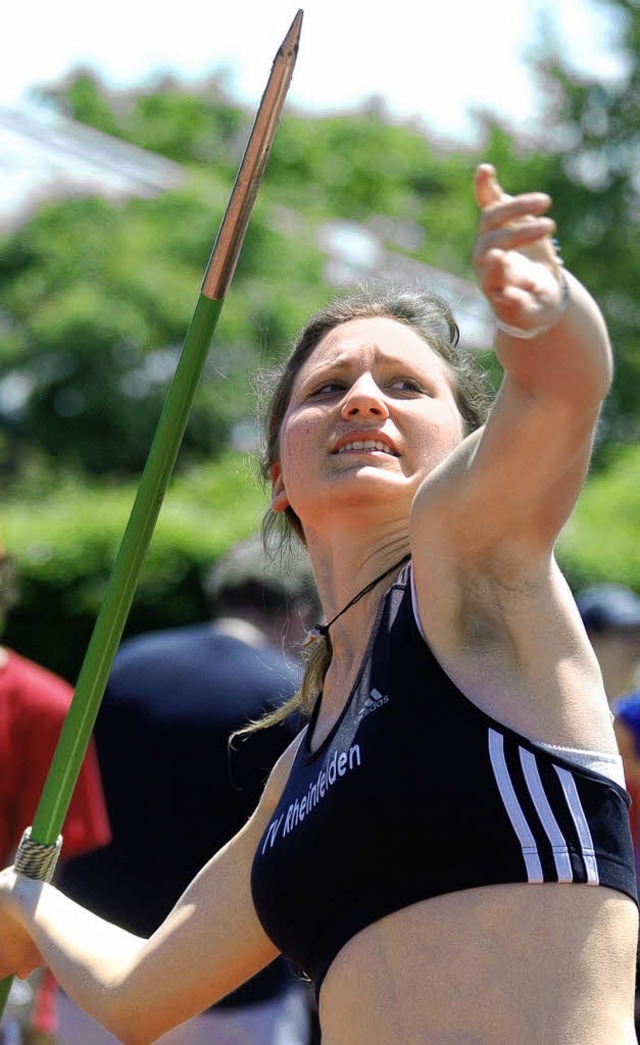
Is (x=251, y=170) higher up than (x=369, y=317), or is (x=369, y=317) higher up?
(x=251, y=170)

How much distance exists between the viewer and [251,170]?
1872 millimetres

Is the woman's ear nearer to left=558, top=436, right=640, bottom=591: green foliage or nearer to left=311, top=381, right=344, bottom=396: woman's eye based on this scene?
left=311, top=381, right=344, bottom=396: woman's eye

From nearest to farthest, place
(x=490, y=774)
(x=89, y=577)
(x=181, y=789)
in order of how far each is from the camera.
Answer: (x=490, y=774)
(x=181, y=789)
(x=89, y=577)

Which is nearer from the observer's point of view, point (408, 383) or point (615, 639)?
point (408, 383)

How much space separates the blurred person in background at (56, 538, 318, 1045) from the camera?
405 cm

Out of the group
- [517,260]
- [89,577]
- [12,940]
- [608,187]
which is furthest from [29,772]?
[608,187]

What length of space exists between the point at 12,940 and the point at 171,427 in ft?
2.56

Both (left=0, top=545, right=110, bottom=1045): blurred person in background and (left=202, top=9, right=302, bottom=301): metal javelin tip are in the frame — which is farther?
(left=0, top=545, right=110, bottom=1045): blurred person in background

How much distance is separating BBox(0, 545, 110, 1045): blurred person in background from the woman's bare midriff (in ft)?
8.21

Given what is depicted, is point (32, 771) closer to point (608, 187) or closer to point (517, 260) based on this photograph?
point (517, 260)

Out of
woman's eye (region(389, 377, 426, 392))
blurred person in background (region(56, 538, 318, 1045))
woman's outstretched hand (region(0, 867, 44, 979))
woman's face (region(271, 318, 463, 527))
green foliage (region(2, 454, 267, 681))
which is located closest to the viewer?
woman's face (region(271, 318, 463, 527))

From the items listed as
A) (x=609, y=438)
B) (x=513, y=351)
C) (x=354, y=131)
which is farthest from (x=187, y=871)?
(x=354, y=131)

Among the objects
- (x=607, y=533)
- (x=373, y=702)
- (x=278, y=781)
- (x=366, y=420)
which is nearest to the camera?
(x=373, y=702)

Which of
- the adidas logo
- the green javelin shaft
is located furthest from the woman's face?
the adidas logo
